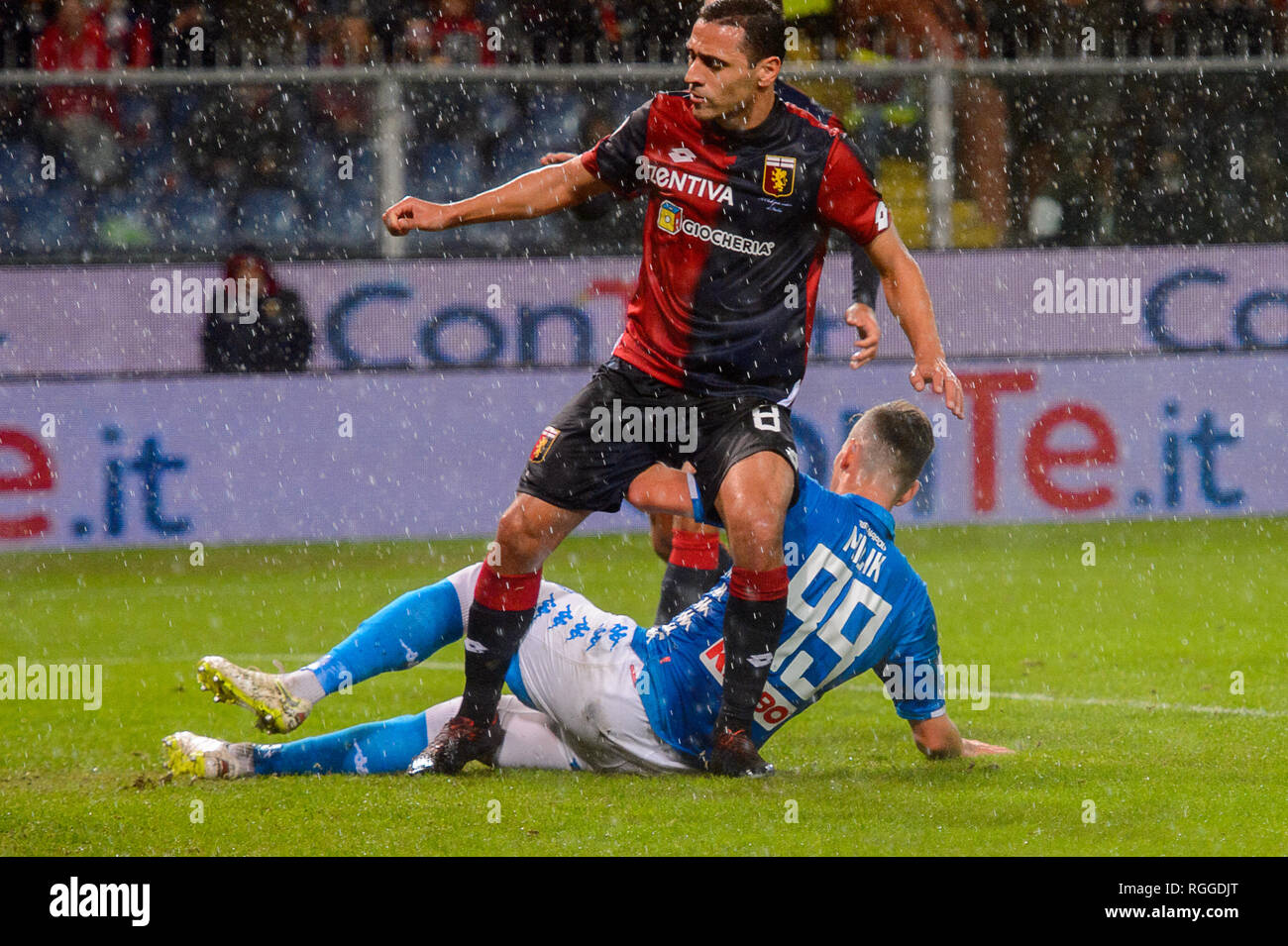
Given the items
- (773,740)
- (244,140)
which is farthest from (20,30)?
(773,740)

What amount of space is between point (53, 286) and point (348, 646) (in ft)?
21.5

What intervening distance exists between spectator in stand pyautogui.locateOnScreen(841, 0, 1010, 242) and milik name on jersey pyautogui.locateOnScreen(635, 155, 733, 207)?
6225mm

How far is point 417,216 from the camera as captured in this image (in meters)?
4.46

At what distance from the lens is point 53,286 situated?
32.5 feet

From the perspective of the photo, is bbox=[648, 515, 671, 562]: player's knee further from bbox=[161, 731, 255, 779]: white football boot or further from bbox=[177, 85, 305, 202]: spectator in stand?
bbox=[177, 85, 305, 202]: spectator in stand

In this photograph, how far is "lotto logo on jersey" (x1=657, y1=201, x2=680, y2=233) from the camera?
4551 millimetres

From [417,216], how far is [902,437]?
4.68ft

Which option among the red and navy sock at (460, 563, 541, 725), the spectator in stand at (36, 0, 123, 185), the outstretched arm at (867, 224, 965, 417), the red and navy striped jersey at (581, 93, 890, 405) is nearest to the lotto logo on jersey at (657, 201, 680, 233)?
the red and navy striped jersey at (581, 93, 890, 405)

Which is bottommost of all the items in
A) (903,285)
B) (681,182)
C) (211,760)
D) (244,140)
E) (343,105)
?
(211,760)

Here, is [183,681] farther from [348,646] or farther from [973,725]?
[973,725]

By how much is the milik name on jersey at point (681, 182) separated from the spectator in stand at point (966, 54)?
623 centimetres

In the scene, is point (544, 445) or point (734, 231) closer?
point (544, 445)

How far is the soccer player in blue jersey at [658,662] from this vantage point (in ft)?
13.4

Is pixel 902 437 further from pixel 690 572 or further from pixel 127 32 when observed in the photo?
pixel 127 32
